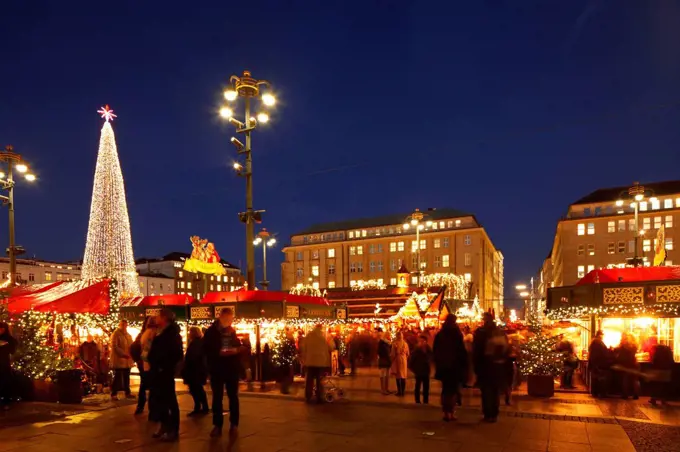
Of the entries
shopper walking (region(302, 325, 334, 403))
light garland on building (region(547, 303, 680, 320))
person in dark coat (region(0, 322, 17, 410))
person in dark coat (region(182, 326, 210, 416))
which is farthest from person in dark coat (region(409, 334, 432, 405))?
person in dark coat (region(0, 322, 17, 410))

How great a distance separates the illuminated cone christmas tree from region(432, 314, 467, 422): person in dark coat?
16.5 m

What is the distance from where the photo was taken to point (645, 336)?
54.0 feet

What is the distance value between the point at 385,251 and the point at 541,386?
257 feet

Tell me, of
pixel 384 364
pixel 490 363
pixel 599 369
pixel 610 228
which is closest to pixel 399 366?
pixel 384 364

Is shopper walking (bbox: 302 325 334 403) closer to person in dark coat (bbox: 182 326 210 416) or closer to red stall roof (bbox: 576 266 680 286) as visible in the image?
person in dark coat (bbox: 182 326 210 416)

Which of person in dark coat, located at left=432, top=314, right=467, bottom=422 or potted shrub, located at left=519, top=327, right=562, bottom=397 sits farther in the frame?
potted shrub, located at left=519, top=327, right=562, bottom=397

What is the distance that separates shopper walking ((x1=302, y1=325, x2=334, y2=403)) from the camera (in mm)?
10883

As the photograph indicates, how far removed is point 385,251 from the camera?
297 feet

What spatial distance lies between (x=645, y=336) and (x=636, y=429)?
9202 mm

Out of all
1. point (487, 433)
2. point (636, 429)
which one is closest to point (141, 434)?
point (487, 433)

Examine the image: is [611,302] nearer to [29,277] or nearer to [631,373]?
[631,373]

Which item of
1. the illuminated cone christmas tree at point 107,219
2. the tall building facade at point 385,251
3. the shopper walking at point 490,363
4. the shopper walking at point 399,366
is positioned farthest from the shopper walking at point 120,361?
the tall building facade at point 385,251

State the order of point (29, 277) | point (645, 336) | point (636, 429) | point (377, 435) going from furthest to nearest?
point (29, 277) < point (645, 336) < point (636, 429) < point (377, 435)

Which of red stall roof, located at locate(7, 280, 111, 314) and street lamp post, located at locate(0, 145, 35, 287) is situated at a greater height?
street lamp post, located at locate(0, 145, 35, 287)
